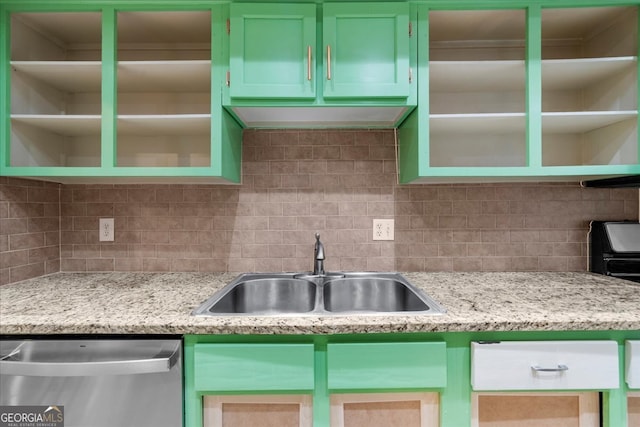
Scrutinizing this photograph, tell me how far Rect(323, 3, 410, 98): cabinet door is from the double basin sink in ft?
2.74

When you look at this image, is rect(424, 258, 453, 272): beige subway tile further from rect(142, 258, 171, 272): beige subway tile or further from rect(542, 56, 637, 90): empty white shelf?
rect(142, 258, 171, 272): beige subway tile

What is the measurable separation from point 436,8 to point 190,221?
1.49 metres

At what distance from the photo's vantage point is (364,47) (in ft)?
4.65

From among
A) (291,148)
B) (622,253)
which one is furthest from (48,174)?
(622,253)

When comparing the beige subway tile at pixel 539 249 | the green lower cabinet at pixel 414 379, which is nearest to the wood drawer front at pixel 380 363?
the green lower cabinet at pixel 414 379

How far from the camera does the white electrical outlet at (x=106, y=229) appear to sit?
70.9 inches

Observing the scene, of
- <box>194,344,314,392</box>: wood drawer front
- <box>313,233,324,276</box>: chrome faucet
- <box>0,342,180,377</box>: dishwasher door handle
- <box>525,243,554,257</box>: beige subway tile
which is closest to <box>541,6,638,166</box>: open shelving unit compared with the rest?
<box>525,243,554,257</box>: beige subway tile

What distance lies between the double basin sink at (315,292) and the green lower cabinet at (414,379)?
504 mm

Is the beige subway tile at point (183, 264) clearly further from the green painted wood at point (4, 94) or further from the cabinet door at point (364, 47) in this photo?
the cabinet door at point (364, 47)

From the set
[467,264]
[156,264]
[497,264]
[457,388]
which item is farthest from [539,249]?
[156,264]

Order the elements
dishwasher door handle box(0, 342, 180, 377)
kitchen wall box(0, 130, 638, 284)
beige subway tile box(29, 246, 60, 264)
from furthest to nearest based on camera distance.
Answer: kitchen wall box(0, 130, 638, 284) → beige subway tile box(29, 246, 60, 264) → dishwasher door handle box(0, 342, 180, 377)

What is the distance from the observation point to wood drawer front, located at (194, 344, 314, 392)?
1.06 m

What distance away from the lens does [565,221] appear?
70.8 inches

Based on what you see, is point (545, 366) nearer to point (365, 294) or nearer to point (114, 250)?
point (365, 294)
